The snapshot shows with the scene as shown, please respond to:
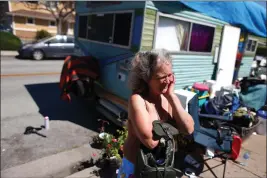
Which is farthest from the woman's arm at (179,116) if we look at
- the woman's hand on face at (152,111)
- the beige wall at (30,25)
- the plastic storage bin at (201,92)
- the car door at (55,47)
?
the beige wall at (30,25)

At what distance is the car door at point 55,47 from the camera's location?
14.8m

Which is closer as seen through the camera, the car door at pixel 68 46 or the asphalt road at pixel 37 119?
the asphalt road at pixel 37 119

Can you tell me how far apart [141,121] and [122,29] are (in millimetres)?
4659

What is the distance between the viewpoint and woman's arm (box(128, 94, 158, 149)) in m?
1.66

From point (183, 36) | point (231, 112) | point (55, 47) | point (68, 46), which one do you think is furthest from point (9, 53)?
point (231, 112)

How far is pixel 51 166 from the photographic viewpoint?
152 inches

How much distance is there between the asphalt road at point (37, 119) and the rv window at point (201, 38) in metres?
3.46

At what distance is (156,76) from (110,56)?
475 centimetres

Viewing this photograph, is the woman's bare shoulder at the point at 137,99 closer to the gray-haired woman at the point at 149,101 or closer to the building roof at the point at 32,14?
the gray-haired woman at the point at 149,101

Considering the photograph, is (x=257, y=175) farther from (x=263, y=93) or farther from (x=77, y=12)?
(x=77, y=12)

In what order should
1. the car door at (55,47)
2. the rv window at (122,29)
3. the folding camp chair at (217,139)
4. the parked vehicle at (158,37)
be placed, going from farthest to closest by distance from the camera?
1. the car door at (55,47)
2. the rv window at (122,29)
3. the parked vehicle at (158,37)
4. the folding camp chair at (217,139)

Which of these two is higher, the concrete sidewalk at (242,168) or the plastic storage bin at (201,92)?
the plastic storage bin at (201,92)

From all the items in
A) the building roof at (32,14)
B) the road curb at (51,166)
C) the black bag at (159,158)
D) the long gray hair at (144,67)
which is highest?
the building roof at (32,14)

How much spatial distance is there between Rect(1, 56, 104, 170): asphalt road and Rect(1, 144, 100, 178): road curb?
25cm
